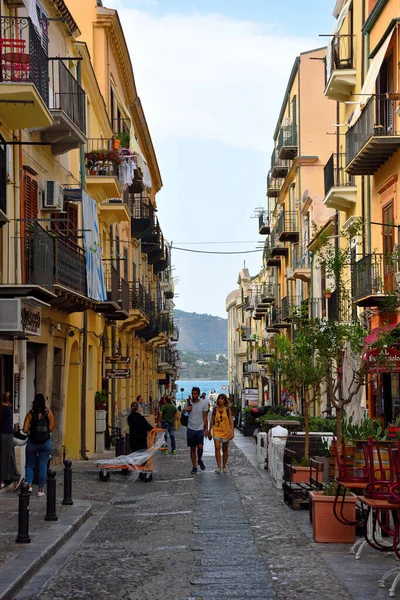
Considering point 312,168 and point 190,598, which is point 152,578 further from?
point 312,168

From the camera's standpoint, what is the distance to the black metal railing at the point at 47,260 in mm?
18234

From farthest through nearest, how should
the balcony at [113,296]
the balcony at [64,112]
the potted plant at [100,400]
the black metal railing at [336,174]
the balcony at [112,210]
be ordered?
the balcony at [112,210] < the black metal railing at [336,174] < the potted plant at [100,400] < the balcony at [113,296] < the balcony at [64,112]

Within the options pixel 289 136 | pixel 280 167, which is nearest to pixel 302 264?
pixel 289 136

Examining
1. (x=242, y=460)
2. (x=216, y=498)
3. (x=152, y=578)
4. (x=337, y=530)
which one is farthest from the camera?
(x=242, y=460)

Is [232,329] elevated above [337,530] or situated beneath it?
elevated above

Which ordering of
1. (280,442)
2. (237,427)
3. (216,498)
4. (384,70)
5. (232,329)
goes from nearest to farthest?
(216,498) < (280,442) < (384,70) < (237,427) < (232,329)

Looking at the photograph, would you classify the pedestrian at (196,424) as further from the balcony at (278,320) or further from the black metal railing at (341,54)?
the balcony at (278,320)

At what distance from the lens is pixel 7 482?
17.5 meters

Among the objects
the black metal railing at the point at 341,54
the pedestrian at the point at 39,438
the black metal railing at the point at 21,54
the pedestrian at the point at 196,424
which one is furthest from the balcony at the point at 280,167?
the pedestrian at the point at 39,438

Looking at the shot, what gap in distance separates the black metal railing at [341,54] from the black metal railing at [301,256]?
42.9 feet

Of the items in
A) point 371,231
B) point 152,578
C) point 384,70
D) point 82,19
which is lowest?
point 152,578

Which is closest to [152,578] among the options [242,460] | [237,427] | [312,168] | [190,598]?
[190,598]

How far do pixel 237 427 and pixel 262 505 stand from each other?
130 ft

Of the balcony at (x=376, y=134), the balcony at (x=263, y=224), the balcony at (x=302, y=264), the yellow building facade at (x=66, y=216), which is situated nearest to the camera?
the yellow building facade at (x=66, y=216)
